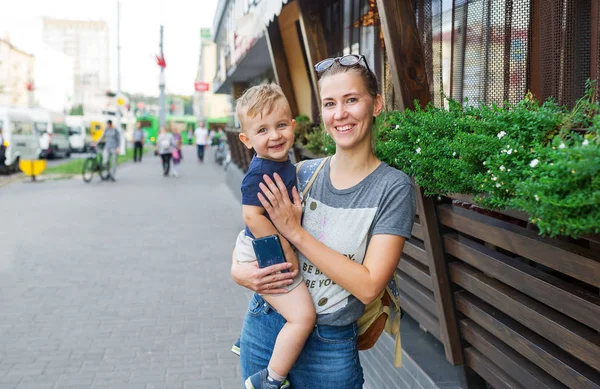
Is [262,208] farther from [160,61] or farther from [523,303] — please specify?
[160,61]

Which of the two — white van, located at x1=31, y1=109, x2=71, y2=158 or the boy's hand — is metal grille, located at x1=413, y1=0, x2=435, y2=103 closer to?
the boy's hand

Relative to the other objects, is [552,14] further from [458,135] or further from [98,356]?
[98,356]

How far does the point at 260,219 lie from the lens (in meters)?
2.17

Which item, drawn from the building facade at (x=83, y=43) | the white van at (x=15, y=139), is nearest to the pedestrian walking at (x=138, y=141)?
the white van at (x=15, y=139)

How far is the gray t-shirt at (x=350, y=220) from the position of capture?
211cm

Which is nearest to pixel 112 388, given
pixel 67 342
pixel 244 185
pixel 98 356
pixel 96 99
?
pixel 98 356

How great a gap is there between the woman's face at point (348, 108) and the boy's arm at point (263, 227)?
0.35m

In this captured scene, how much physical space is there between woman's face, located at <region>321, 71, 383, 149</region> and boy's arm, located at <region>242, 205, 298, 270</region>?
0.35m

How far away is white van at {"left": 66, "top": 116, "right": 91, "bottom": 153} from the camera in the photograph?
1905 inches

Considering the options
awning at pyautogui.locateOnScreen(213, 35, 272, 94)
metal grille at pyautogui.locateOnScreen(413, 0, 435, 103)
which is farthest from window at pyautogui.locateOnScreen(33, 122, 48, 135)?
metal grille at pyautogui.locateOnScreen(413, 0, 435, 103)

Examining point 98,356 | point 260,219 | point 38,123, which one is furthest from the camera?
point 38,123

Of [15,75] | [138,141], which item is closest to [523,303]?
[138,141]

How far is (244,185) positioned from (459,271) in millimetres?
1618

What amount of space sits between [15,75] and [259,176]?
8686 centimetres
